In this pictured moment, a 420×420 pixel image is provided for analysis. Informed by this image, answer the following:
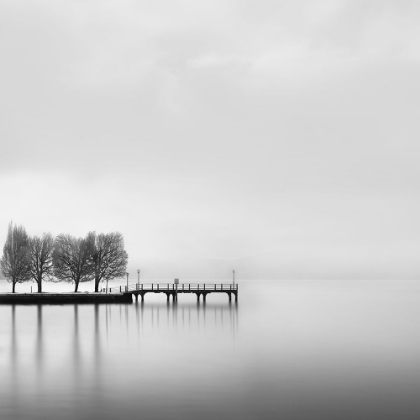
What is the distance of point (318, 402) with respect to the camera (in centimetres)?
2538

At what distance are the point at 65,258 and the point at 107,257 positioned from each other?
7.27 metres

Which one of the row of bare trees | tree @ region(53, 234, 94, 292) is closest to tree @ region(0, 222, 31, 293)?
the row of bare trees

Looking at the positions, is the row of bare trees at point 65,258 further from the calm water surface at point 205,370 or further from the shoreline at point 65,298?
the calm water surface at point 205,370

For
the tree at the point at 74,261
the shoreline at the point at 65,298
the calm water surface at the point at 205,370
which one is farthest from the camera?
the tree at the point at 74,261

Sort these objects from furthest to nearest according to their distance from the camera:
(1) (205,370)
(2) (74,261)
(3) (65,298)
A: (2) (74,261) < (3) (65,298) < (1) (205,370)

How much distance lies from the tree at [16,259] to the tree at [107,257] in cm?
1231

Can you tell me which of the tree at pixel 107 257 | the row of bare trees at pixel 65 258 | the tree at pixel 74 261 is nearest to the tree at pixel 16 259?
the row of bare trees at pixel 65 258

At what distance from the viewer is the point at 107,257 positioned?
94.8 metres

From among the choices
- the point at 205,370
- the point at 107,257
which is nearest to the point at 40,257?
the point at 107,257

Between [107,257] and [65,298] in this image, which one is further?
[107,257]

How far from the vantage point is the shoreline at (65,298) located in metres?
84.2

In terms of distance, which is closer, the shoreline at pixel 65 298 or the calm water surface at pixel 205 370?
the calm water surface at pixel 205 370

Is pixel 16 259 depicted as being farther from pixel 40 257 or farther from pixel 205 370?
pixel 205 370

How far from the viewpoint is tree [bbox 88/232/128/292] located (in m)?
93.9
